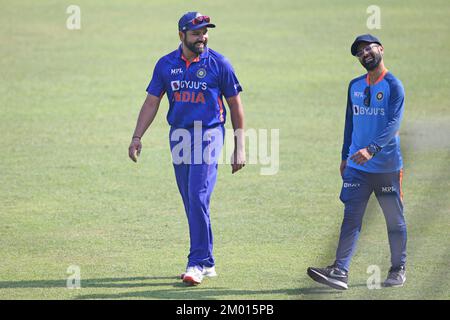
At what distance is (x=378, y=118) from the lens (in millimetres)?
9391

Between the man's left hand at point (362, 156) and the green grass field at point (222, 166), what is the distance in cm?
114

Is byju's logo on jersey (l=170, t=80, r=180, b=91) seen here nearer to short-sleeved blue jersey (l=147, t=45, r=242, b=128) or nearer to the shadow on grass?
short-sleeved blue jersey (l=147, t=45, r=242, b=128)

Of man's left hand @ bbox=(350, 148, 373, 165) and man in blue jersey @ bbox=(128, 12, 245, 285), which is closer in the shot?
man's left hand @ bbox=(350, 148, 373, 165)

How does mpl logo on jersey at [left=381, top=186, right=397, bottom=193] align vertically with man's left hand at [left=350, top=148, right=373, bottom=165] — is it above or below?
below

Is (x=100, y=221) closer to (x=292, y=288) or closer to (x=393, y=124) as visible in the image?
(x=292, y=288)

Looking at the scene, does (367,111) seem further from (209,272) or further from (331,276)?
(209,272)

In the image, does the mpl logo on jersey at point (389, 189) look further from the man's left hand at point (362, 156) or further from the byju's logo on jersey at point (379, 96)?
the byju's logo on jersey at point (379, 96)

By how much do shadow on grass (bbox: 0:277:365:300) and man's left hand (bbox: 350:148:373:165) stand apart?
1159 millimetres

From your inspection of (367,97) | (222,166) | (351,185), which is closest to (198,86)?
(367,97)

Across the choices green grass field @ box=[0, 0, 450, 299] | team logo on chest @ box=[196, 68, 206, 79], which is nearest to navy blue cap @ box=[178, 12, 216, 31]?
team logo on chest @ box=[196, 68, 206, 79]

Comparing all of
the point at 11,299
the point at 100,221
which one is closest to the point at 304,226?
the point at 100,221

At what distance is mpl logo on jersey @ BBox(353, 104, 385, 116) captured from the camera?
937 centimetres

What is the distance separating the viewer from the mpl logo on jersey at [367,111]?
9.37 metres

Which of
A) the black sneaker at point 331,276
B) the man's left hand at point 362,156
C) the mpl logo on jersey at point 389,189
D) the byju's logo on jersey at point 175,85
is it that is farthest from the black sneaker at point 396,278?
the byju's logo on jersey at point 175,85
